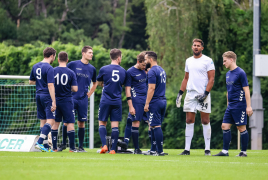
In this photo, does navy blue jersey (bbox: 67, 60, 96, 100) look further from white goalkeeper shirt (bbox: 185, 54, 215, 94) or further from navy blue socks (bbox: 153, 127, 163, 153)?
white goalkeeper shirt (bbox: 185, 54, 215, 94)

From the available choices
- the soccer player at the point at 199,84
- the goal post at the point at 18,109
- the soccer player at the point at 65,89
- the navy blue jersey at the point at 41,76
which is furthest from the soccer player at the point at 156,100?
the goal post at the point at 18,109

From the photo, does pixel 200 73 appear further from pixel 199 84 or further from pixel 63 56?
pixel 63 56

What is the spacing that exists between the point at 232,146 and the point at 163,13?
5.17 metres

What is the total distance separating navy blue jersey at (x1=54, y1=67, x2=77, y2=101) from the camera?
8.66 meters

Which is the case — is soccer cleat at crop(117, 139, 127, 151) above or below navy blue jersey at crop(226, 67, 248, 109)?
below

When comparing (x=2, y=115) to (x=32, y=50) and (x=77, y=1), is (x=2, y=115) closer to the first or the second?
(x=32, y=50)

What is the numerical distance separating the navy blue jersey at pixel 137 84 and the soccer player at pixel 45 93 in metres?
1.62

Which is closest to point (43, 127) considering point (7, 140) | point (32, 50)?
point (7, 140)

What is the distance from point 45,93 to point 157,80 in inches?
90.5

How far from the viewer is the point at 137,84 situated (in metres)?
8.92

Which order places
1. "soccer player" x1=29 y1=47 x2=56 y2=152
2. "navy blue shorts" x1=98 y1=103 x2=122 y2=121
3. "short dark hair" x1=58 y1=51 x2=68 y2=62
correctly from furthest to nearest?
"short dark hair" x1=58 y1=51 x2=68 y2=62 < "navy blue shorts" x1=98 y1=103 x2=122 y2=121 < "soccer player" x1=29 y1=47 x2=56 y2=152

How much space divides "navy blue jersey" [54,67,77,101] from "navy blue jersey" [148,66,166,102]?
1639 millimetres

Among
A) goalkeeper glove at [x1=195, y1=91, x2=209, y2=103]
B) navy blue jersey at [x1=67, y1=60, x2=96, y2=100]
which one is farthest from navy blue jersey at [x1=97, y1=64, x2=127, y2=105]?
goalkeeper glove at [x1=195, y1=91, x2=209, y2=103]

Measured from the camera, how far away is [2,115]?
49.8ft
